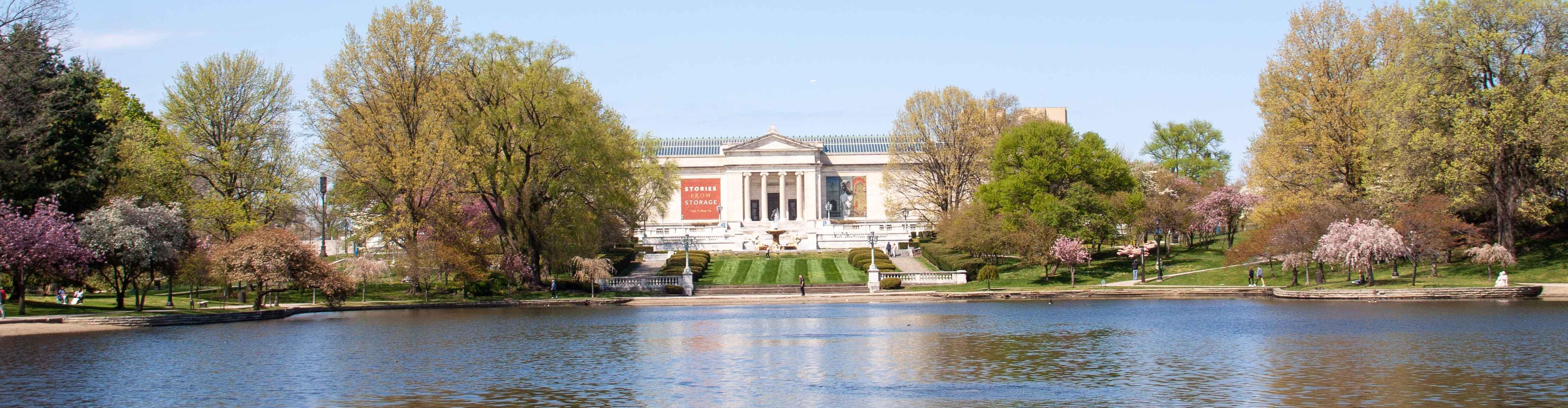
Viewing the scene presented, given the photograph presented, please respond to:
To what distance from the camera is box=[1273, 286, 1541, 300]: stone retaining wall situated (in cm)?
4103

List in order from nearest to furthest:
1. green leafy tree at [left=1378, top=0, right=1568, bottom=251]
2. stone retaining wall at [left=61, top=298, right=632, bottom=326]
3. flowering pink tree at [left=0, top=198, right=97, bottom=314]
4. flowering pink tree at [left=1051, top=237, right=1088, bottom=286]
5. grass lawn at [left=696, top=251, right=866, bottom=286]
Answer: flowering pink tree at [left=0, top=198, right=97, bottom=314]
stone retaining wall at [left=61, top=298, right=632, bottom=326]
green leafy tree at [left=1378, top=0, right=1568, bottom=251]
flowering pink tree at [left=1051, top=237, right=1088, bottom=286]
grass lawn at [left=696, top=251, right=866, bottom=286]

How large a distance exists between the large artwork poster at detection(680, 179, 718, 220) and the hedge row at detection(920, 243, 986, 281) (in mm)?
42372

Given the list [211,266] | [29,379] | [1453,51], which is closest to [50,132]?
[211,266]

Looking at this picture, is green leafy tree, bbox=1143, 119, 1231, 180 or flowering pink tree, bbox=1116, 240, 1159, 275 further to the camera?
green leafy tree, bbox=1143, 119, 1231, 180

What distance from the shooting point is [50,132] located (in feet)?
131

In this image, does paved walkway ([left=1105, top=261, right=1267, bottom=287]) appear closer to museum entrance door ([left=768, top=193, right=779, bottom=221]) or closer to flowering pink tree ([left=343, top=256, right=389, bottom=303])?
flowering pink tree ([left=343, top=256, right=389, bottom=303])

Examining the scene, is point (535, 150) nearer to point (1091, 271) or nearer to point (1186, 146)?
point (1091, 271)

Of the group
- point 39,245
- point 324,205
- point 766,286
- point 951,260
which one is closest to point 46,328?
point 39,245

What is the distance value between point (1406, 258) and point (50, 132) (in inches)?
2110

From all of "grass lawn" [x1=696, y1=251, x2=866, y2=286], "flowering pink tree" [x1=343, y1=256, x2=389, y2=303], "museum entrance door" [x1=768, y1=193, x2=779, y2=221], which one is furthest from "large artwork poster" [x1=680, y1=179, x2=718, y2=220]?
"flowering pink tree" [x1=343, y1=256, x2=389, y2=303]

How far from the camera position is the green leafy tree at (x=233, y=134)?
2120 inches

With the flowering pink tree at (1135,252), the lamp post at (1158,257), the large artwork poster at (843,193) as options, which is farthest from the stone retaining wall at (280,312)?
the large artwork poster at (843,193)

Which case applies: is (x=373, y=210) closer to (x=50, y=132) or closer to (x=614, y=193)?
(x=614, y=193)

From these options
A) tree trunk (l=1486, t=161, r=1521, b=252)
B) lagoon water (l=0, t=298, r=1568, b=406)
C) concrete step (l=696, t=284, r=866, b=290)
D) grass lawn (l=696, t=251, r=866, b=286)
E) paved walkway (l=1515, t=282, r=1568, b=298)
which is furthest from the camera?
grass lawn (l=696, t=251, r=866, b=286)
